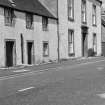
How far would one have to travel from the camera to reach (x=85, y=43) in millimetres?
51375

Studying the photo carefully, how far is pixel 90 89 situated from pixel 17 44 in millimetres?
18751

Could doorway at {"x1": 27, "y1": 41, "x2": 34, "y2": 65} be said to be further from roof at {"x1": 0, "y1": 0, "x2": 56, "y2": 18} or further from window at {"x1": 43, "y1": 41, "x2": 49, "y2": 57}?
roof at {"x1": 0, "y1": 0, "x2": 56, "y2": 18}

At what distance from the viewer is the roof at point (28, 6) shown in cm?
3100

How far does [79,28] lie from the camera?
159 ft

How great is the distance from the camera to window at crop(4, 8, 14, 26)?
30.0 meters

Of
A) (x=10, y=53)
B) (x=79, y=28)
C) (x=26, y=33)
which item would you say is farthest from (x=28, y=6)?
(x=79, y=28)

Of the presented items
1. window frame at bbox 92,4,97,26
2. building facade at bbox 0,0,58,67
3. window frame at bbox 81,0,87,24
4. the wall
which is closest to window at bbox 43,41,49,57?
building facade at bbox 0,0,58,67

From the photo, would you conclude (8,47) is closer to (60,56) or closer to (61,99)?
(60,56)

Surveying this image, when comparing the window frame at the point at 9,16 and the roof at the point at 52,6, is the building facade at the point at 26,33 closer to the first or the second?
the window frame at the point at 9,16

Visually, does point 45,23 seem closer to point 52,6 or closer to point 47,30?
point 47,30

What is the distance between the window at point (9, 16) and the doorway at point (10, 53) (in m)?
1.65

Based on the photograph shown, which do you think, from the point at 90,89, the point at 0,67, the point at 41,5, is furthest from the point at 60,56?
the point at 90,89

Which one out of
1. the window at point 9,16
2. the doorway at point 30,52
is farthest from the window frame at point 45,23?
the window at point 9,16

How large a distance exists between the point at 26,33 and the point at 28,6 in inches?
131
